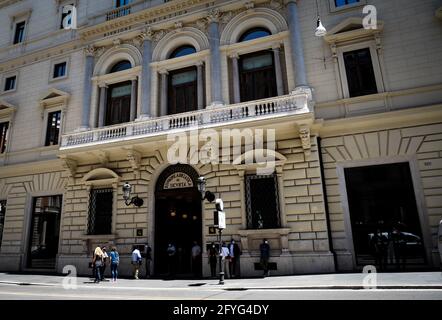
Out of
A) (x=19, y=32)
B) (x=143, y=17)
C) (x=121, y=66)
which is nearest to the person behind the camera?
(x=143, y=17)

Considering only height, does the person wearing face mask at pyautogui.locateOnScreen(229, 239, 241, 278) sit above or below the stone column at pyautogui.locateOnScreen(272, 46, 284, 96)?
below

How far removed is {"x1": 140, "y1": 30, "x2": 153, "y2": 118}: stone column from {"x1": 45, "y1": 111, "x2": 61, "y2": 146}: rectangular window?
6671 mm

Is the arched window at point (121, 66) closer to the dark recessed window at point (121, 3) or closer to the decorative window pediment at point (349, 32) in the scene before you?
the dark recessed window at point (121, 3)

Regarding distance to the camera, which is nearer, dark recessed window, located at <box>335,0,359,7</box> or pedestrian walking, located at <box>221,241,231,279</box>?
pedestrian walking, located at <box>221,241,231,279</box>

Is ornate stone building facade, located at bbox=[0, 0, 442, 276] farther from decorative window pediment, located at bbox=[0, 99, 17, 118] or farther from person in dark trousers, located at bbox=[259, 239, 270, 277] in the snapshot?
person in dark trousers, located at bbox=[259, 239, 270, 277]

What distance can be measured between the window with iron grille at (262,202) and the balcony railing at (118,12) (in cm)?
1393

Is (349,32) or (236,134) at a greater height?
(349,32)

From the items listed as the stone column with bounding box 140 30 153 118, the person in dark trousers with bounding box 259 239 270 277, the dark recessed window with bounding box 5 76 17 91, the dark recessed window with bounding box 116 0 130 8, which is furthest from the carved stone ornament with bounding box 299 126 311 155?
the dark recessed window with bounding box 5 76 17 91

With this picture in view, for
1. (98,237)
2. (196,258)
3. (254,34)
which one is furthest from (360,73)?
→ (98,237)

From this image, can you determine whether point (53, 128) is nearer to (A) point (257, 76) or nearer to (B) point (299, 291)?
(A) point (257, 76)

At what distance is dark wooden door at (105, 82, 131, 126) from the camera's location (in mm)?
19469

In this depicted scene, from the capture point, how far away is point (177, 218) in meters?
16.5

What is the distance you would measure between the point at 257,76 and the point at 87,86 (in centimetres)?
1097

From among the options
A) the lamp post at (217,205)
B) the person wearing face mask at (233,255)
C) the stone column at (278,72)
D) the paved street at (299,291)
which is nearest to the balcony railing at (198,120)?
the stone column at (278,72)
